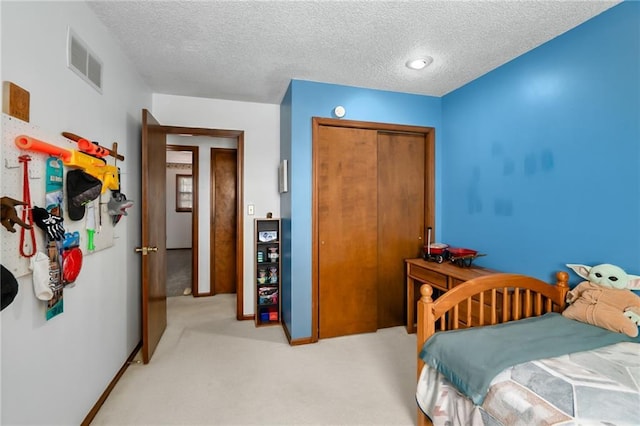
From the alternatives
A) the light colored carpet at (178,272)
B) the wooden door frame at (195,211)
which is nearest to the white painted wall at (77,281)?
the wooden door frame at (195,211)

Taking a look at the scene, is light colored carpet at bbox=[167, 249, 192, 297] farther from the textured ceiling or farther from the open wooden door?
the textured ceiling

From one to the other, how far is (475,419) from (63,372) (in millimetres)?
2037

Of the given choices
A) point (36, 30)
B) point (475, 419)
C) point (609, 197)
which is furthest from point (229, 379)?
point (609, 197)

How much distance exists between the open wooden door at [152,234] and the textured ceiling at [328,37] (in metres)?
0.59

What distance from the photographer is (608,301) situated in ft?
5.24

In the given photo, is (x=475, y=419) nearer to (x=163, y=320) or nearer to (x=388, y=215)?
(x=388, y=215)

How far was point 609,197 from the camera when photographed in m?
1.72

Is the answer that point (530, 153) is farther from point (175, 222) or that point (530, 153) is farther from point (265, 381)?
point (175, 222)

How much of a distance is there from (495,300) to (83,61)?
2.89 metres

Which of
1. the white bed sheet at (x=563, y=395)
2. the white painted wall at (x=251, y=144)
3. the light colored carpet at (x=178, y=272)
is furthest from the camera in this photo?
the light colored carpet at (x=178, y=272)

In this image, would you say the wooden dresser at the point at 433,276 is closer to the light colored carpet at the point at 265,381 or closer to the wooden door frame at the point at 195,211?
the light colored carpet at the point at 265,381

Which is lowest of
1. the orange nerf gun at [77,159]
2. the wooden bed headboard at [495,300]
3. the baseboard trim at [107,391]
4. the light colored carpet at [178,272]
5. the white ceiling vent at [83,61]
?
the baseboard trim at [107,391]

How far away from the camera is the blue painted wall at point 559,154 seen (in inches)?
65.1

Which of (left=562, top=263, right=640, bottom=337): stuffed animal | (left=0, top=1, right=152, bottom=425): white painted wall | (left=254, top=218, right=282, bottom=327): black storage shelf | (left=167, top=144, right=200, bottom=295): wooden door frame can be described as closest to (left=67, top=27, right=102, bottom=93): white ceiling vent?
(left=0, top=1, right=152, bottom=425): white painted wall
